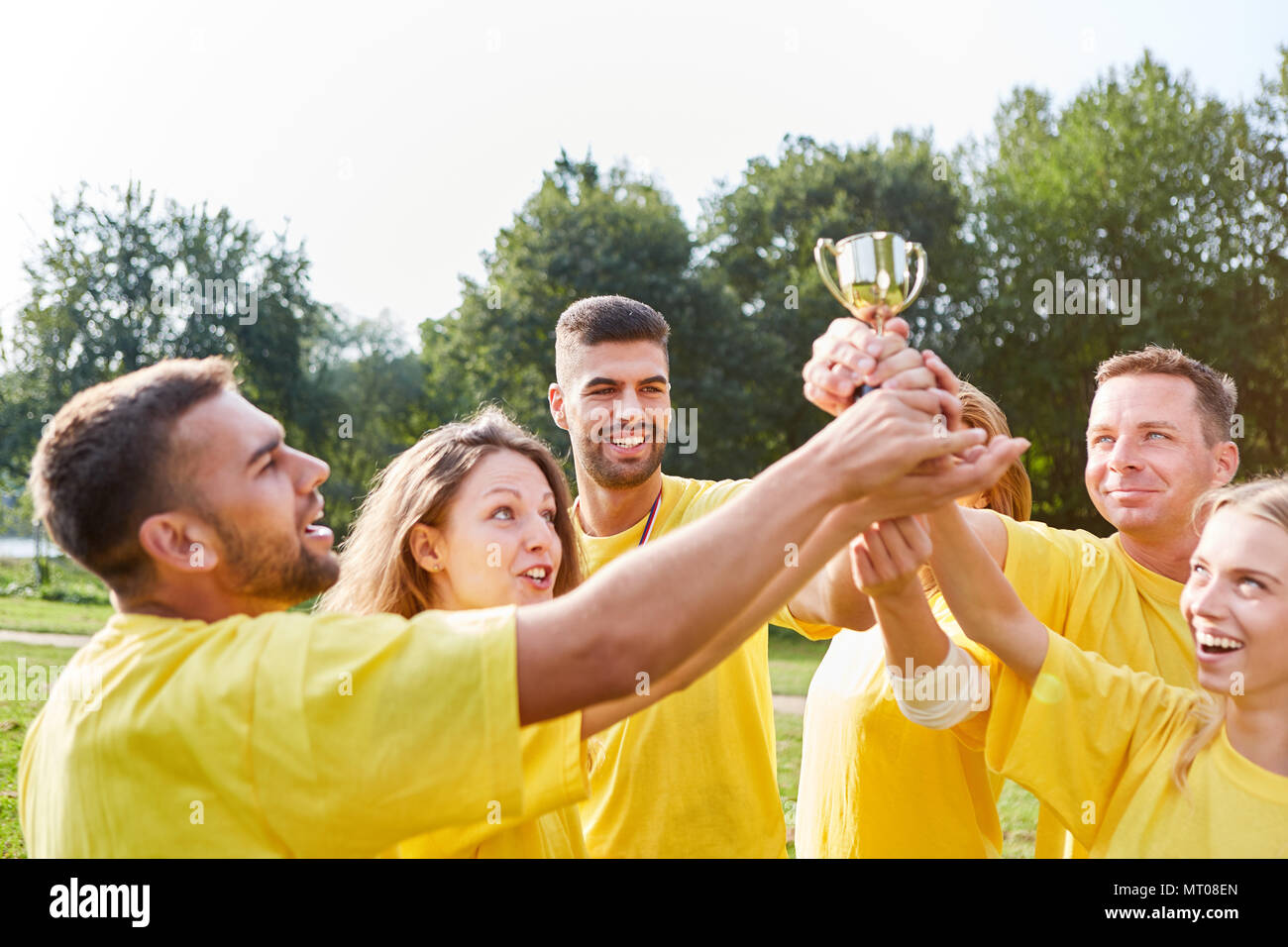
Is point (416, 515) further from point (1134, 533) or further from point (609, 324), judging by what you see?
point (1134, 533)

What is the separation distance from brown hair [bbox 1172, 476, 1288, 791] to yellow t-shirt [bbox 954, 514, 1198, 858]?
21.8 inches

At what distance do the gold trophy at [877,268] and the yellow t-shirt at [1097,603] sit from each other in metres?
1.14

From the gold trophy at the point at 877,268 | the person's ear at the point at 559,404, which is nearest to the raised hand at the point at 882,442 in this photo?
the gold trophy at the point at 877,268

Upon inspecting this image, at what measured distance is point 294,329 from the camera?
36.9 meters

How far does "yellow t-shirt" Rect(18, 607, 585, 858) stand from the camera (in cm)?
208

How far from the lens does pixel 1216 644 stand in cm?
276

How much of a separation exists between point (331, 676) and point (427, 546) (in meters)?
1.37

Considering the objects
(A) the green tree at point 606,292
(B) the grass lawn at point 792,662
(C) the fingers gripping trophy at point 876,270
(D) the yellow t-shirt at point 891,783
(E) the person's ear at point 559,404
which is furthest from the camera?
(A) the green tree at point 606,292

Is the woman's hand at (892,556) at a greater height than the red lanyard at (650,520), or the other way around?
the red lanyard at (650,520)

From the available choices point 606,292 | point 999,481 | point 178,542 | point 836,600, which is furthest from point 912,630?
point 606,292

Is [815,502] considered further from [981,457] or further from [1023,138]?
[1023,138]

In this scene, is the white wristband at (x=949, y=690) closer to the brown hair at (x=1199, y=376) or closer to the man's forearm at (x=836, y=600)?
the man's forearm at (x=836, y=600)

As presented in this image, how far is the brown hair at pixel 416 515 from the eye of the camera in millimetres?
3422
